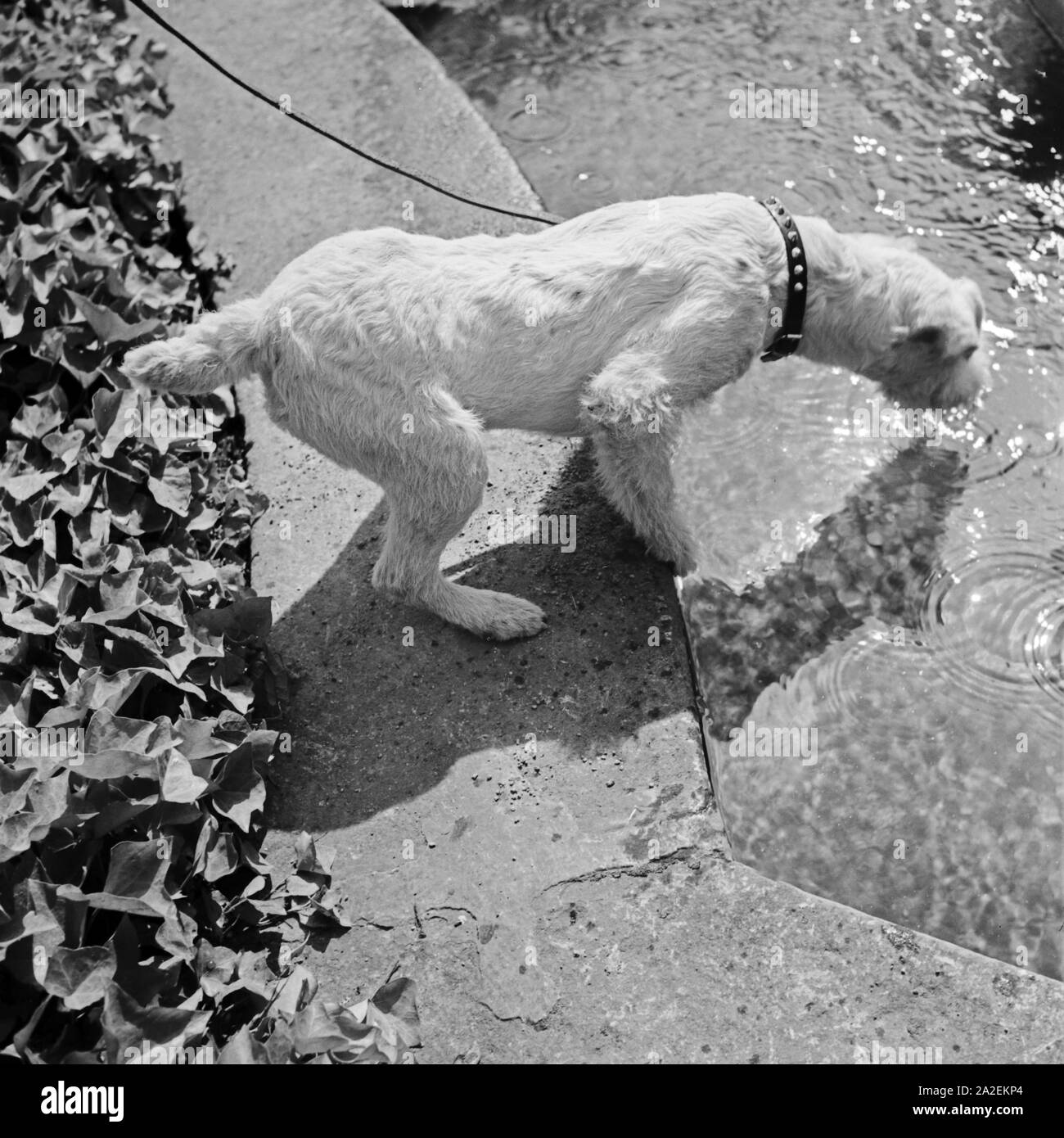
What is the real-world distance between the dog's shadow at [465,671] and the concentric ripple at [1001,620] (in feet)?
4.00

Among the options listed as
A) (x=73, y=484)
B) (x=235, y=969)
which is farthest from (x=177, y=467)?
(x=235, y=969)

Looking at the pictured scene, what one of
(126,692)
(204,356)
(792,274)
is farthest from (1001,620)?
(126,692)

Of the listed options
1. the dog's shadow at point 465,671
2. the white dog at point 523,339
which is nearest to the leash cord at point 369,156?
the white dog at point 523,339

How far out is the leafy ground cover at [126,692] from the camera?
374 centimetres

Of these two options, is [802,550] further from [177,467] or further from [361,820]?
[177,467]

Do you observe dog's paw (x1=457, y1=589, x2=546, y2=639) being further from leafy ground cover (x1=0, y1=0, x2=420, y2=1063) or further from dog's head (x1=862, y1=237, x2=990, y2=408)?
dog's head (x1=862, y1=237, x2=990, y2=408)

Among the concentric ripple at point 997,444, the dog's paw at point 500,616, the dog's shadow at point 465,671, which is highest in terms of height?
the concentric ripple at point 997,444

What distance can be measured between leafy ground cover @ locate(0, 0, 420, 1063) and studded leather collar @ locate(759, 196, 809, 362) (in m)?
2.60

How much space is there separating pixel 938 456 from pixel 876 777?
1.80 metres

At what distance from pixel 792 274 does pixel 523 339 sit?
1221 millimetres

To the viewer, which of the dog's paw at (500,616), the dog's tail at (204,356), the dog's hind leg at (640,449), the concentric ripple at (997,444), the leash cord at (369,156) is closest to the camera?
the dog's tail at (204,356)

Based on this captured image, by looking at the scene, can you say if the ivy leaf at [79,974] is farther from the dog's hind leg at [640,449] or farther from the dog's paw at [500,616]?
the dog's hind leg at [640,449]

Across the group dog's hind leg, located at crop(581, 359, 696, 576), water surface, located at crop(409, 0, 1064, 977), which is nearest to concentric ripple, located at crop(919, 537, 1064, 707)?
water surface, located at crop(409, 0, 1064, 977)

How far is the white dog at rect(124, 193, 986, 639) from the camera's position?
448 centimetres
